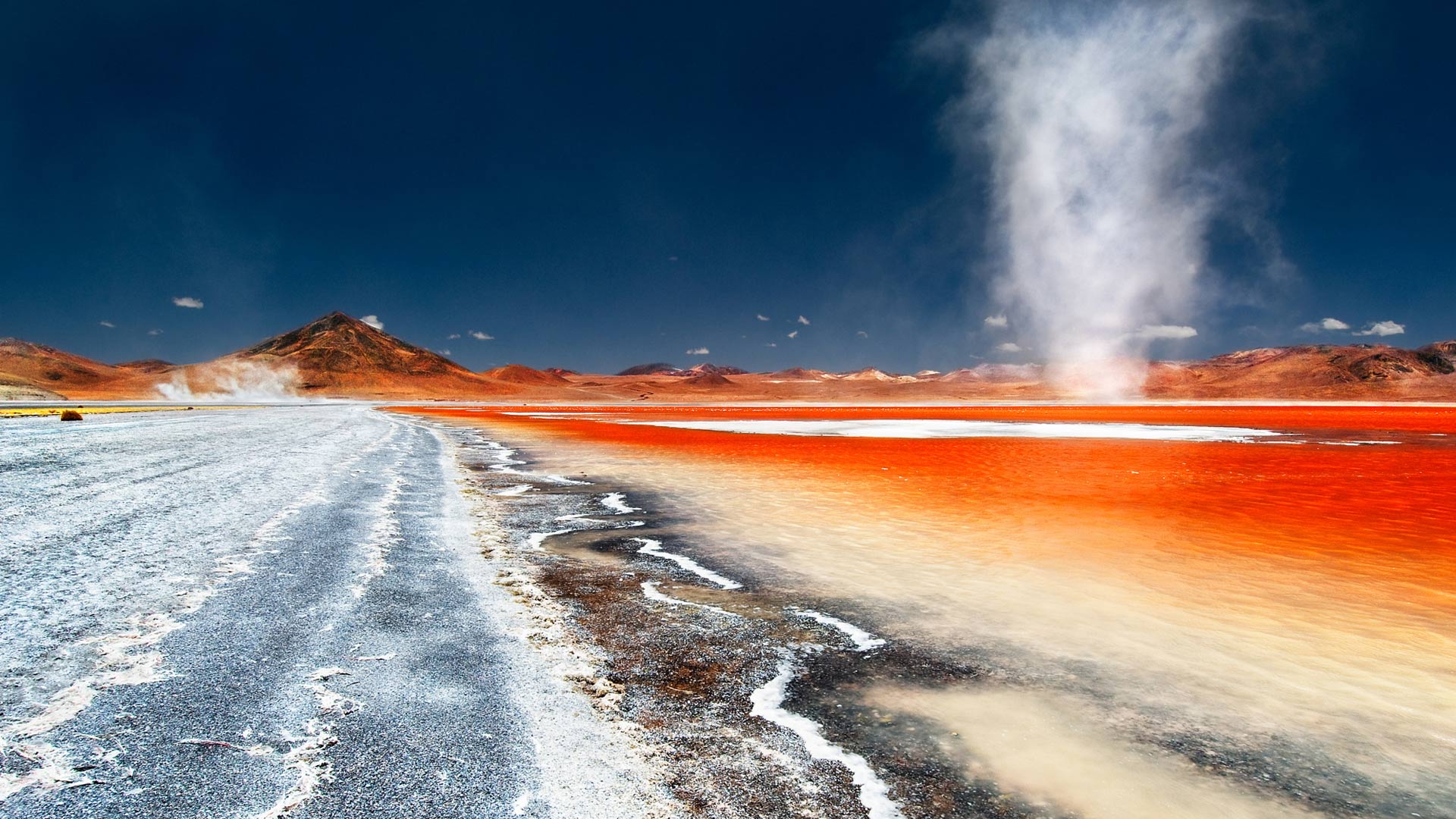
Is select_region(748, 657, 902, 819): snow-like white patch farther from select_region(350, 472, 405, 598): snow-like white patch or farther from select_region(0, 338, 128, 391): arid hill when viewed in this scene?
select_region(0, 338, 128, 391): arid hill

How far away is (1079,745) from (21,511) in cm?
1325

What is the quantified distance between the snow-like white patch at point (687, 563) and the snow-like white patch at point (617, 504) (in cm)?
227

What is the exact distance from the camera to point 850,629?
18.9ft

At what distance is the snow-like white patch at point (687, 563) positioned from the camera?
7215mm

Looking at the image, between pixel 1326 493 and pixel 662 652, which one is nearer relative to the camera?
pixel 662 652

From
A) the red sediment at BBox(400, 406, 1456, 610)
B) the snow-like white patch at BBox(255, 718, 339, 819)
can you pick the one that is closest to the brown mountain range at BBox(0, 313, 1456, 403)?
the red sediment at BBox(400, 406, 1456, 610)

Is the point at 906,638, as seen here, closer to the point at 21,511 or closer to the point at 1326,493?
the point at 21,511

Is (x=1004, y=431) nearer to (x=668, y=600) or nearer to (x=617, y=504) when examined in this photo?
(x=617, y=504)

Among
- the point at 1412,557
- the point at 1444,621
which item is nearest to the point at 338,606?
the point at 1444,621

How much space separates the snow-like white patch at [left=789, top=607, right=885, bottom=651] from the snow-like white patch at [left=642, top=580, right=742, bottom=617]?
654 millimetres

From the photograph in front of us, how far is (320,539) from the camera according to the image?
326 inches

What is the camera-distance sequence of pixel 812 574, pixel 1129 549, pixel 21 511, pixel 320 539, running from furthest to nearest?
1. pixel 21 511
2. pixel 1129 549
3. pixel 320 539
4. pixel 812 574

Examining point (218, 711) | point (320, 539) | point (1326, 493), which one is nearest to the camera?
point (218, 711)

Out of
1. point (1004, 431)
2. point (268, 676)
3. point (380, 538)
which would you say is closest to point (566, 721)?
point (268, 676)
